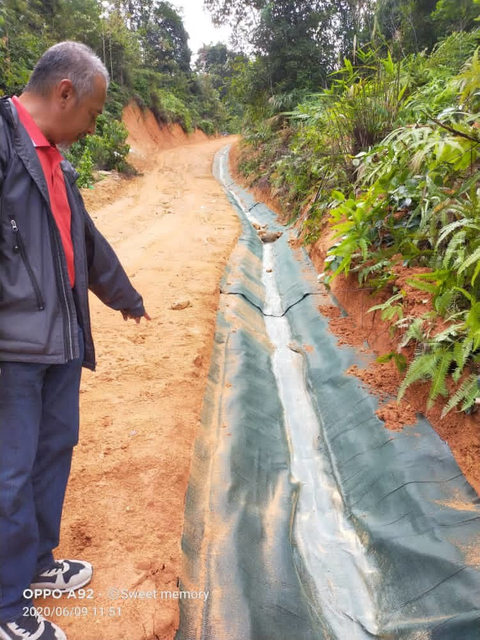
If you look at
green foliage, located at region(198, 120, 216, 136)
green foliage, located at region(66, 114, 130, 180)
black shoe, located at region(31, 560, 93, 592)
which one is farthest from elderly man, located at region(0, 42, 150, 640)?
green foliage, located at region(198, 120, 216, 136)

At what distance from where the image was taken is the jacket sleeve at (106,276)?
5.51 feet

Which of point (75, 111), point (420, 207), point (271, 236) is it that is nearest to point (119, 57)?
point (271, 236)

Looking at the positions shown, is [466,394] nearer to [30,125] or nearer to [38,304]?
Result: [38,304]

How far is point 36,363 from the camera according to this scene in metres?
1.26

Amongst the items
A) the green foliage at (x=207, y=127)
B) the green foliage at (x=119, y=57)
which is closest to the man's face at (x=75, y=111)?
the green foliage at (x=119, y=57)

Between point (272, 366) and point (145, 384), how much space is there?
1143mm

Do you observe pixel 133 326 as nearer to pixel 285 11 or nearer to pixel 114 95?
pixel 285 11

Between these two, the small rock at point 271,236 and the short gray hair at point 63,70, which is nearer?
the short gray hair at point 63,70

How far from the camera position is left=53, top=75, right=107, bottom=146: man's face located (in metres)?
1.29

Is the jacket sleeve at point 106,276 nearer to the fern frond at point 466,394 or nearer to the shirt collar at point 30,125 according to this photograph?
the shirt collar at point 30,125

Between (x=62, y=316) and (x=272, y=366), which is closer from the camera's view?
(x=62, y=316)

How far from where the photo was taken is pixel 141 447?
2412mm

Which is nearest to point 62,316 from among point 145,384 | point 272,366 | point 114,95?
point 145,384

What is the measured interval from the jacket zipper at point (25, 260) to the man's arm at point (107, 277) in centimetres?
45
